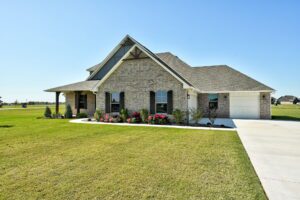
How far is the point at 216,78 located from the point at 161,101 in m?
9.10

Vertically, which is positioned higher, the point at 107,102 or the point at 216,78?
the point at 216,78

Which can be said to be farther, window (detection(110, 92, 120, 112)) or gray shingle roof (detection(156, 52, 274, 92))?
gray shingle roof (detection(156, 52, 274, 92))

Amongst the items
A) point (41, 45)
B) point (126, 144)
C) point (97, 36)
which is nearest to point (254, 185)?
point (126, 144)

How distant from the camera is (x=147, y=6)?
13703mm

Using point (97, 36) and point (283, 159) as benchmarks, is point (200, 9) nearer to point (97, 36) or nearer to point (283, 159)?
point (97, 36)

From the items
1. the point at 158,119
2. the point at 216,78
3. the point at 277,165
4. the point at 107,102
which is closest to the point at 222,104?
the point at 216,78

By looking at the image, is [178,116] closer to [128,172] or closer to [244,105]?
[244,105]

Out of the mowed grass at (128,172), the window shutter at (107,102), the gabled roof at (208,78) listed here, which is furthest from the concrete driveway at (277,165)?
the window shutter at (107,102)

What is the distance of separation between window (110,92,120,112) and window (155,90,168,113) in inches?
144

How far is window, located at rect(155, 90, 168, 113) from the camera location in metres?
14.7

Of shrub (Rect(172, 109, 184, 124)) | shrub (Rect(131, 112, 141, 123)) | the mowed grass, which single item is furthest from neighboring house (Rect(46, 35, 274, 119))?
the mowed grass

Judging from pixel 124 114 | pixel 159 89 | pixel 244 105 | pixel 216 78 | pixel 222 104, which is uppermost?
pixel 216 78

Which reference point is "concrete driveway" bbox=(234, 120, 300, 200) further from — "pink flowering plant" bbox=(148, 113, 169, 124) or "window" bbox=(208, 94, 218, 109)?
"window" bbox=(208, 94, 218, 109)

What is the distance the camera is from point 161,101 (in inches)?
587
